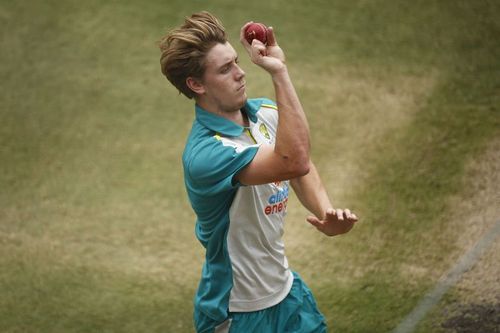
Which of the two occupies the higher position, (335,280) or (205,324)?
(205,324)

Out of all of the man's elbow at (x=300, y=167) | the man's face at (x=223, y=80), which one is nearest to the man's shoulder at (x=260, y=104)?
the man's face at (x=223, y=80)

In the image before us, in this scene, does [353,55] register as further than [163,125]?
Yes

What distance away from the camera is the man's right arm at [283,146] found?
9.69 ft

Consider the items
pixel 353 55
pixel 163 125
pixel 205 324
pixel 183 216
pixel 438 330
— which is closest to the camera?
pixel 205 324

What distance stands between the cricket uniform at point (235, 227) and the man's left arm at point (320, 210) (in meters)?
0.14

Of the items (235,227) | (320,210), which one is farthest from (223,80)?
(320,210)

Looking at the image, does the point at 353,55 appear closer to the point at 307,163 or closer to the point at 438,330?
the point at 438,330

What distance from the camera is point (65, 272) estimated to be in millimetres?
5281

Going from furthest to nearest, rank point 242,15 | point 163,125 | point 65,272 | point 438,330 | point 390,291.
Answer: point 242,15 → point 163,125 → point 65,272 → point 390,291 → point 438,330

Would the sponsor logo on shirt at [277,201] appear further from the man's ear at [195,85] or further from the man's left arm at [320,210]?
the man's ear at [195,85]

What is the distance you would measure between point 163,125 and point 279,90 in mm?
3523

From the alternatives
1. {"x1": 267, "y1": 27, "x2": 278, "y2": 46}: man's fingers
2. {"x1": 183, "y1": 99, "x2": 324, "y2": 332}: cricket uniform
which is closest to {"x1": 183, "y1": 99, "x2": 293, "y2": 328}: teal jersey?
{"x1": 183, "y1": 99, "x2": 324, "y2": 332}: cricket uniform

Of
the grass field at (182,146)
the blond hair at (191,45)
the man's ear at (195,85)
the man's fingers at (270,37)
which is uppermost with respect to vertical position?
the man's fingers at (270,37)

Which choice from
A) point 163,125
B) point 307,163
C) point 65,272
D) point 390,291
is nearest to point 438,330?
point 390,291
